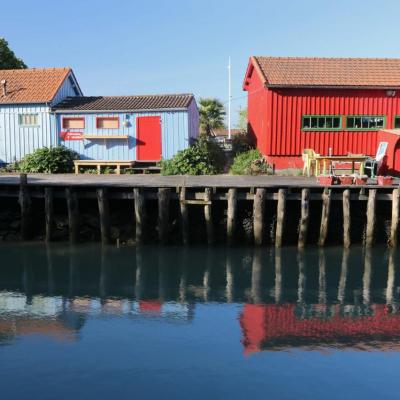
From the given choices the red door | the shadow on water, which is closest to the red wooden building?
the red door

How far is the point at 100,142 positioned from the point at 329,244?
11.4m

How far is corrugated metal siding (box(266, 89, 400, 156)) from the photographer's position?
66.2 feet

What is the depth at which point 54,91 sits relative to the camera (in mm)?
22578

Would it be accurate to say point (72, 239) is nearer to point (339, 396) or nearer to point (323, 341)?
point (323, 341)

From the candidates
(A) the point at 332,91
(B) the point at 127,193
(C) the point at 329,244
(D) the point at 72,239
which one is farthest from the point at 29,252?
(A) the point at 332,91

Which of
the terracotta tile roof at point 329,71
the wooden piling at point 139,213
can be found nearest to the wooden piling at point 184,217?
the wooden piling at point 139,213

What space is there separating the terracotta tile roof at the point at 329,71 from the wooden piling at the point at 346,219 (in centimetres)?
750

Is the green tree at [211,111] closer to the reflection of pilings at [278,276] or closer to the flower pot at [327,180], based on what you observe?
the flower pot at [327,180]

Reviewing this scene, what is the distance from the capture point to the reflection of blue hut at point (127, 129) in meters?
21.7

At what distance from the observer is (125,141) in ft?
72.1

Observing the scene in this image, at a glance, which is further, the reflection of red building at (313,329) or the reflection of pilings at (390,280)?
the reflection of pilings at (390,280)

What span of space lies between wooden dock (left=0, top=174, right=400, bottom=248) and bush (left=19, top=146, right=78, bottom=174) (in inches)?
240

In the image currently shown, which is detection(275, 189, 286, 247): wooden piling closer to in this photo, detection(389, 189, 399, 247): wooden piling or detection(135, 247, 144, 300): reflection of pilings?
detection(389, 189, 399, 247): wooden piling

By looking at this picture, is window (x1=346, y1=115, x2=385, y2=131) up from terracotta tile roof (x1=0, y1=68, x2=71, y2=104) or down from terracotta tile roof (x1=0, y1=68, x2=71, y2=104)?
down
